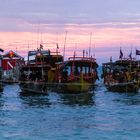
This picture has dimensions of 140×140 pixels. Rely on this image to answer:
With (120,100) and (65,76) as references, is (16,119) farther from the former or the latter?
(65,76)

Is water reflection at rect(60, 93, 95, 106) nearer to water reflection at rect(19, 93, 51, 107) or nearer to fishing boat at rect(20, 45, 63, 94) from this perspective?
water reflection at rect(19, 93, 51, 107)

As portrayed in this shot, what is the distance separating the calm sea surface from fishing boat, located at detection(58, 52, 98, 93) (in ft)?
14.5

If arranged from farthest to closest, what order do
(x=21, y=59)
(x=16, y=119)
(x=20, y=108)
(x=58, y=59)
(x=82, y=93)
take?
(x=21, y=59) < (x=58, y=59) < (x=82, y=93) < (x=20, y=108) < (x=16, y=119)

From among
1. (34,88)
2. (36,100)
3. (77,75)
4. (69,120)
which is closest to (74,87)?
(77,75)

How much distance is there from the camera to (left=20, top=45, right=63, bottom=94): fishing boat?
4882cm

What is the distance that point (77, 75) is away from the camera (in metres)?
49.6

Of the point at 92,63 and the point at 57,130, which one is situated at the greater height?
the point at 92,63

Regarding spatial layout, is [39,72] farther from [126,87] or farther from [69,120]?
[69,120]

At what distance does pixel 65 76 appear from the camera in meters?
51.8

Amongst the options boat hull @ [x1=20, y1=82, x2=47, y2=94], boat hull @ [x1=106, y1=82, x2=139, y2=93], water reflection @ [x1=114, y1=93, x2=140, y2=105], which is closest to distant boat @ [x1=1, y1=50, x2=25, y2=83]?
boat hull @ [x1=106, y1=82, x2=139, y2=93]

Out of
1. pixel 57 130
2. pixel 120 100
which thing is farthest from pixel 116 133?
pixel 120 100

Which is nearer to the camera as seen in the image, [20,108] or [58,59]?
[20,108]

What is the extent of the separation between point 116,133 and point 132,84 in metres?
28.4

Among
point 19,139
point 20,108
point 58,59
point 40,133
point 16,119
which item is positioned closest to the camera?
Result: point 19,139
